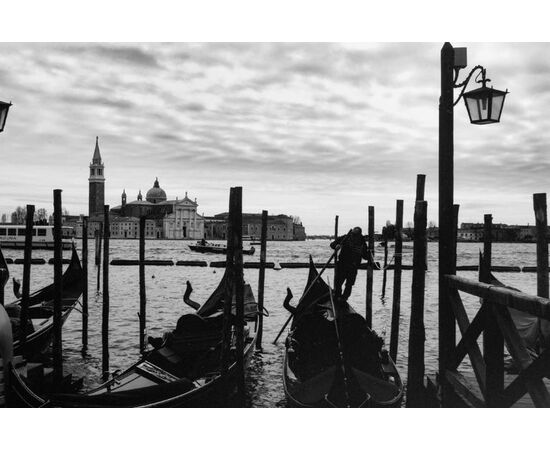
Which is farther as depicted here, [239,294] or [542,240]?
[542,240]

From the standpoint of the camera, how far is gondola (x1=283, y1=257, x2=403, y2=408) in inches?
154

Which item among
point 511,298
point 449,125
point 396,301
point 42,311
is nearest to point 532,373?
point 511,298

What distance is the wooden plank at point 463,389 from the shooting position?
2828 millimetres

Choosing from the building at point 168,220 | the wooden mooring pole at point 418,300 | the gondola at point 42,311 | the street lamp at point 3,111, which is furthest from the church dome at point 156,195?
the wooden mooring pole at point 418,300

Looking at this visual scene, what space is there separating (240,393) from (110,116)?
8.17 ft

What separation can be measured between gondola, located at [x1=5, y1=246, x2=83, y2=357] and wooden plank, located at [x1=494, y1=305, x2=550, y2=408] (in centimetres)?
456

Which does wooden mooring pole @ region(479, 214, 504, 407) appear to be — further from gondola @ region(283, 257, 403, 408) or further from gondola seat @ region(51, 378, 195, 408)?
gondola seat @ region(51, 378, 195, 408)

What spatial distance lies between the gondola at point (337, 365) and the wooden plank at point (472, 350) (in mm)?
1157

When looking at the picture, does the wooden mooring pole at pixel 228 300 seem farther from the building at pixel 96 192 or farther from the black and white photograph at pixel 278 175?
the building at pixel 96 192

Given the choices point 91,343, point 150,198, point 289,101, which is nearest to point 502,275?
point 91,343

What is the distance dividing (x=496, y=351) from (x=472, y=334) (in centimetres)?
23

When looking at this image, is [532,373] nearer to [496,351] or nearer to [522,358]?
[522,358]

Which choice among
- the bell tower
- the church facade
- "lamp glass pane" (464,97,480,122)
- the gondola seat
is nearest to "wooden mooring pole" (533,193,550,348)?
"lamp glass pane" (464,97,480,122)

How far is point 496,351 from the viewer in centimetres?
252
